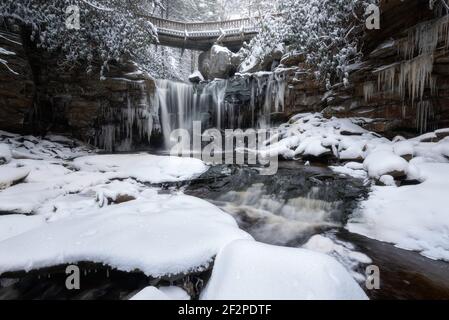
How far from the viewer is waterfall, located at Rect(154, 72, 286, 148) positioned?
10.5 m

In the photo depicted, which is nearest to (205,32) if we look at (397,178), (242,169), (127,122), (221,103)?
(221,103)

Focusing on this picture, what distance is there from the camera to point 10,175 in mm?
4617

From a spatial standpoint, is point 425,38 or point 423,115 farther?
point 423,115

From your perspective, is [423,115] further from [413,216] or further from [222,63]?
[222,63]

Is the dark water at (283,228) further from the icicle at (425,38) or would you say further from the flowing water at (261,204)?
the icicle at (425,38)

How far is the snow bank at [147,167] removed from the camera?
5.68m

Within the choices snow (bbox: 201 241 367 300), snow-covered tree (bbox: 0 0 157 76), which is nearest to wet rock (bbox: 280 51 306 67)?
snow-covered tree (bbox: 0 0 157 76)

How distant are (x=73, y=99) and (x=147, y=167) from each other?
17.3ft

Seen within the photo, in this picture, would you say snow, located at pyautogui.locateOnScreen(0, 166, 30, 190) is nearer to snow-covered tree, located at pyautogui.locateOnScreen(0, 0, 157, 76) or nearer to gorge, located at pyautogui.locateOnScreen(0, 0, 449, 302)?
gorge, located at pyautogui.locateOnScreen(0, 0, 449, 302)

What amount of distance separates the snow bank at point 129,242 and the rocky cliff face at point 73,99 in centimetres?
667

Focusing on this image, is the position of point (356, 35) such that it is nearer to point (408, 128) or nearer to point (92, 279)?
point (408, 128)

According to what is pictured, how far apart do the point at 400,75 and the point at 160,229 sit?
7.13 m

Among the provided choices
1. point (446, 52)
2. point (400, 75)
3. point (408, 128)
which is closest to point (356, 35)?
point (400, 75)
